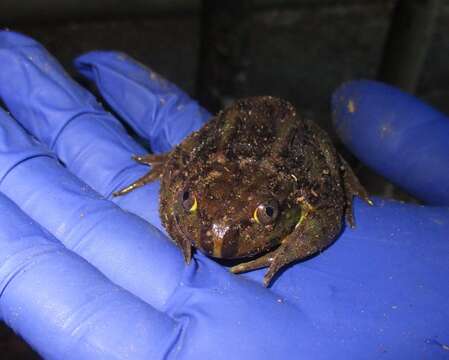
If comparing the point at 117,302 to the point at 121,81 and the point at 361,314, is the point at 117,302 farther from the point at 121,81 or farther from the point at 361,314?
the point at 121,81

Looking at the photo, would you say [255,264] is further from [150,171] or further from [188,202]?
[150,171]

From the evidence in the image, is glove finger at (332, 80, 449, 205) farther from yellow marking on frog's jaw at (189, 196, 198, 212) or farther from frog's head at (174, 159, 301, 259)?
yellow marking on frog's jaw at (189, 196, 198, 212)

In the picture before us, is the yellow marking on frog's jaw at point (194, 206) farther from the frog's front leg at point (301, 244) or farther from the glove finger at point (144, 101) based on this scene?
the glove finger at point (144, 101)

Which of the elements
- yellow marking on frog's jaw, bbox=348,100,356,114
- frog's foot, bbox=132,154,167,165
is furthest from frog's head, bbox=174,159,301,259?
yellow marking on frog's jaw, bbox=348,100,356,114

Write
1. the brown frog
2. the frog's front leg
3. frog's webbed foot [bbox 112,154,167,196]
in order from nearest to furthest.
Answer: the brown frog
the frog's front leg
frog's webbed foot [bbox 112,154,167,196]

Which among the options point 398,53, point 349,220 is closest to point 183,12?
point 398,53

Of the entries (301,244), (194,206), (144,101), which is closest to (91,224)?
(194,206)

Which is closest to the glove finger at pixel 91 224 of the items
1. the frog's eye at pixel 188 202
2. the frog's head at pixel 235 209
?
the frog's head at pixel 235 209
